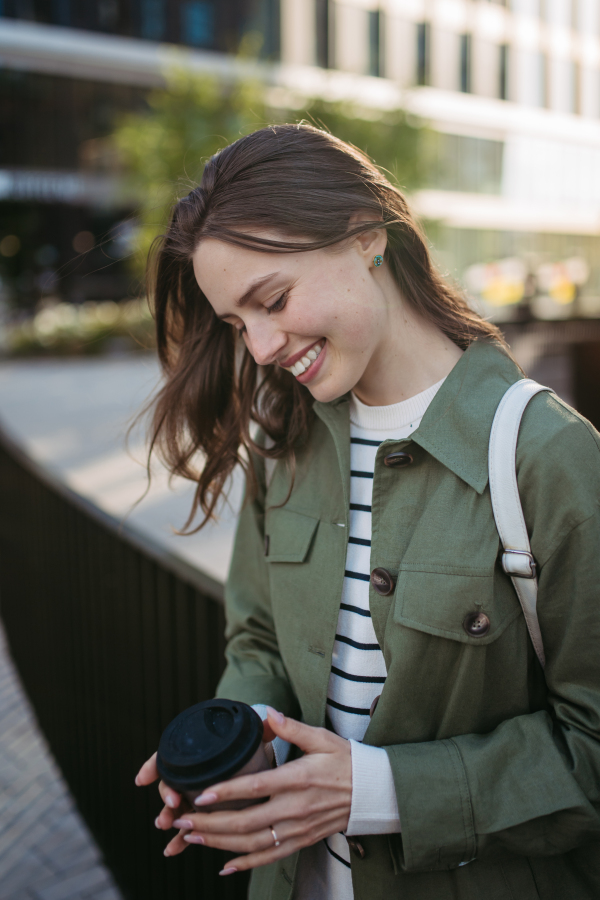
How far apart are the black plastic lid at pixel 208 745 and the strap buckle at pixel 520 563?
48 cm

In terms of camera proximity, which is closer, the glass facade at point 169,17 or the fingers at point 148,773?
the fingers at point 148,773

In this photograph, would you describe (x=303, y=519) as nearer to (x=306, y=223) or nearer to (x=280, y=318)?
(x=280, y=318)

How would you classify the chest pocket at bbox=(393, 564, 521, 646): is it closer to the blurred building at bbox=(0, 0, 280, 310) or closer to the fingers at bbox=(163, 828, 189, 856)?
the fingers at bbox=(163, 828, 189, 856)

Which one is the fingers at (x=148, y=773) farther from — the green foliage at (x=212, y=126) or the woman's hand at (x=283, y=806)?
the green foliage at (x=212, y=126)

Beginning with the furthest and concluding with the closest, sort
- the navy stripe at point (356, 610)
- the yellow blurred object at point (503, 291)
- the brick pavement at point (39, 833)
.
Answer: the yellow blurred object at point (503, 291) < the brick pavement at point (39, 833) < the navy stripe at point (356, 610)

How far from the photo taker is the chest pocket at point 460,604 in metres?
1.20

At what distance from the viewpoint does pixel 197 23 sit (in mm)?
26219

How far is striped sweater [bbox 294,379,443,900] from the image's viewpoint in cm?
141

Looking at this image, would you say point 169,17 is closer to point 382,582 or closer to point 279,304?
point 279,304

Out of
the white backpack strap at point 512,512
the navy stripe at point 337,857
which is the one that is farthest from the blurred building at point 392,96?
the navy stripe at point 337,857

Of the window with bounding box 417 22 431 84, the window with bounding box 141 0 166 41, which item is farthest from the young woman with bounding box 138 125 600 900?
the window with bounding box 417 22 431 84

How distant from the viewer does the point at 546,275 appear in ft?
118

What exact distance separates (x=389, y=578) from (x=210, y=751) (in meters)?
0.43

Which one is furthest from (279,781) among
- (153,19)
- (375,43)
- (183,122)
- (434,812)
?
(375,43)
